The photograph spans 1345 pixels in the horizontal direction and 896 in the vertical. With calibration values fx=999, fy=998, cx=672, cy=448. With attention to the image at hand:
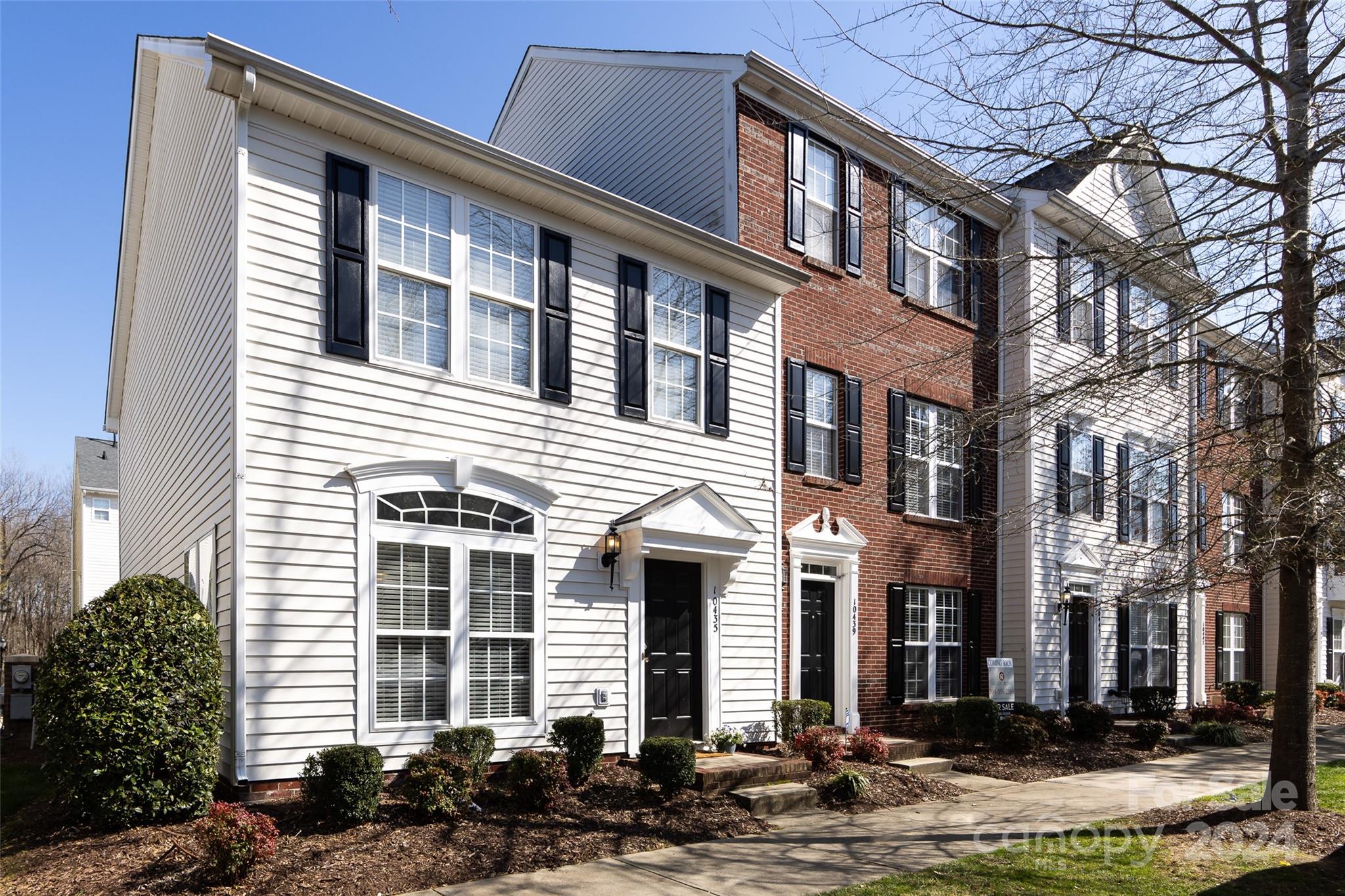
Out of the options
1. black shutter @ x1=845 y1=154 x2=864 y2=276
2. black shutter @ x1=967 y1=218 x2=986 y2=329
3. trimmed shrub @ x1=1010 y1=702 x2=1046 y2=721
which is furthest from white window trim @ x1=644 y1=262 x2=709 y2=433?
trimmed shrub @ x1=1010 y1=702 x2=1046 y2=721

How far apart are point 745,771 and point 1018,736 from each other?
5275mm

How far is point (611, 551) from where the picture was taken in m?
10.4

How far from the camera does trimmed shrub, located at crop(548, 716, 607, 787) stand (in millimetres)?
9344

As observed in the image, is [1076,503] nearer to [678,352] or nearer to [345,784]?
[678,352]

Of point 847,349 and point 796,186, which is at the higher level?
point 796,186

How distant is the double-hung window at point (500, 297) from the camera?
9766 mm

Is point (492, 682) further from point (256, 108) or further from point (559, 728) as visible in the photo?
point (256, 108)

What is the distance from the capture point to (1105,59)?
7801 millimetres

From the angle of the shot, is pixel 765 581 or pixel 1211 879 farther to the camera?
pixel 765 581

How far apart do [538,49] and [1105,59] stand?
484 inches

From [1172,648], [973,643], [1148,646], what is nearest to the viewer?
[973,643]

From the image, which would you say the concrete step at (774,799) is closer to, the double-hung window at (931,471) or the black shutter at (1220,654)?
the double-hung window at (931,471)

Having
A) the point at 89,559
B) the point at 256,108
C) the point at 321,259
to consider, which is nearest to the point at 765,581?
the point at 321,259

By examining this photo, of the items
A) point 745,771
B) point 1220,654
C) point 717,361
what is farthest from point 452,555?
point 1220,654
